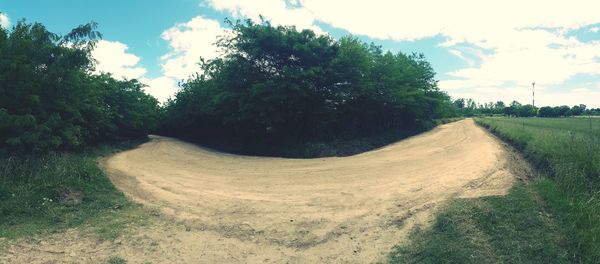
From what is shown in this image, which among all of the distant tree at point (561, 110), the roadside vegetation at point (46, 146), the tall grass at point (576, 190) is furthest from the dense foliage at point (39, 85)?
the distant tree at point (561, 110)

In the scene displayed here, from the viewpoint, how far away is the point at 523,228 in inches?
267

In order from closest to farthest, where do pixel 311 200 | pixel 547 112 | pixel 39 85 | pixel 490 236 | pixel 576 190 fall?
pixel 490 236 → pixel 576 190 → pixel 311 200 → pixel 39 85 → pixel 547 112

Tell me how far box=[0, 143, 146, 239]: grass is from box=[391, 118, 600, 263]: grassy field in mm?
5531

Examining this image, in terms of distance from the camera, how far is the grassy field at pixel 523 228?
6.07 m

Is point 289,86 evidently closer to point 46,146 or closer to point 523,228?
point 46,146

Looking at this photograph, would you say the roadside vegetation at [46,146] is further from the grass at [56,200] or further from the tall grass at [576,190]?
the tall grass at [576,190]

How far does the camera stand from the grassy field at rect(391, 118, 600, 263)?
6070 mm

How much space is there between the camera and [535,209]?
24.2ft

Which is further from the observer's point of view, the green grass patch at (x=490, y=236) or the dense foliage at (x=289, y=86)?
the dense foliage at (x=289, y=86)

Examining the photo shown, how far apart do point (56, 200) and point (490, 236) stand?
8616 millimetres

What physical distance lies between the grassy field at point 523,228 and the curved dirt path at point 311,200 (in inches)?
22.3

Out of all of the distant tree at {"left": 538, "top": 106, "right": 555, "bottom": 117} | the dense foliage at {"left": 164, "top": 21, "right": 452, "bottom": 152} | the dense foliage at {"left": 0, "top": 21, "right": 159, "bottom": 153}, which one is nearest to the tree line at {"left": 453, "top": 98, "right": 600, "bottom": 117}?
the distant tree at {"left": 538, "top": 106, "right": 555, "bottom": 117}

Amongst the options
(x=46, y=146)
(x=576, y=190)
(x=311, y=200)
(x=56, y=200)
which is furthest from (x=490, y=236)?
(x=46, y=146)

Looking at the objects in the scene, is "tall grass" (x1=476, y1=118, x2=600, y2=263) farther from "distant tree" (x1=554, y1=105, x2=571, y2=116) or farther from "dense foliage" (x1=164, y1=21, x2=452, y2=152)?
"distant tree" (x1=554, y1=105, x2=571, y2=116)
